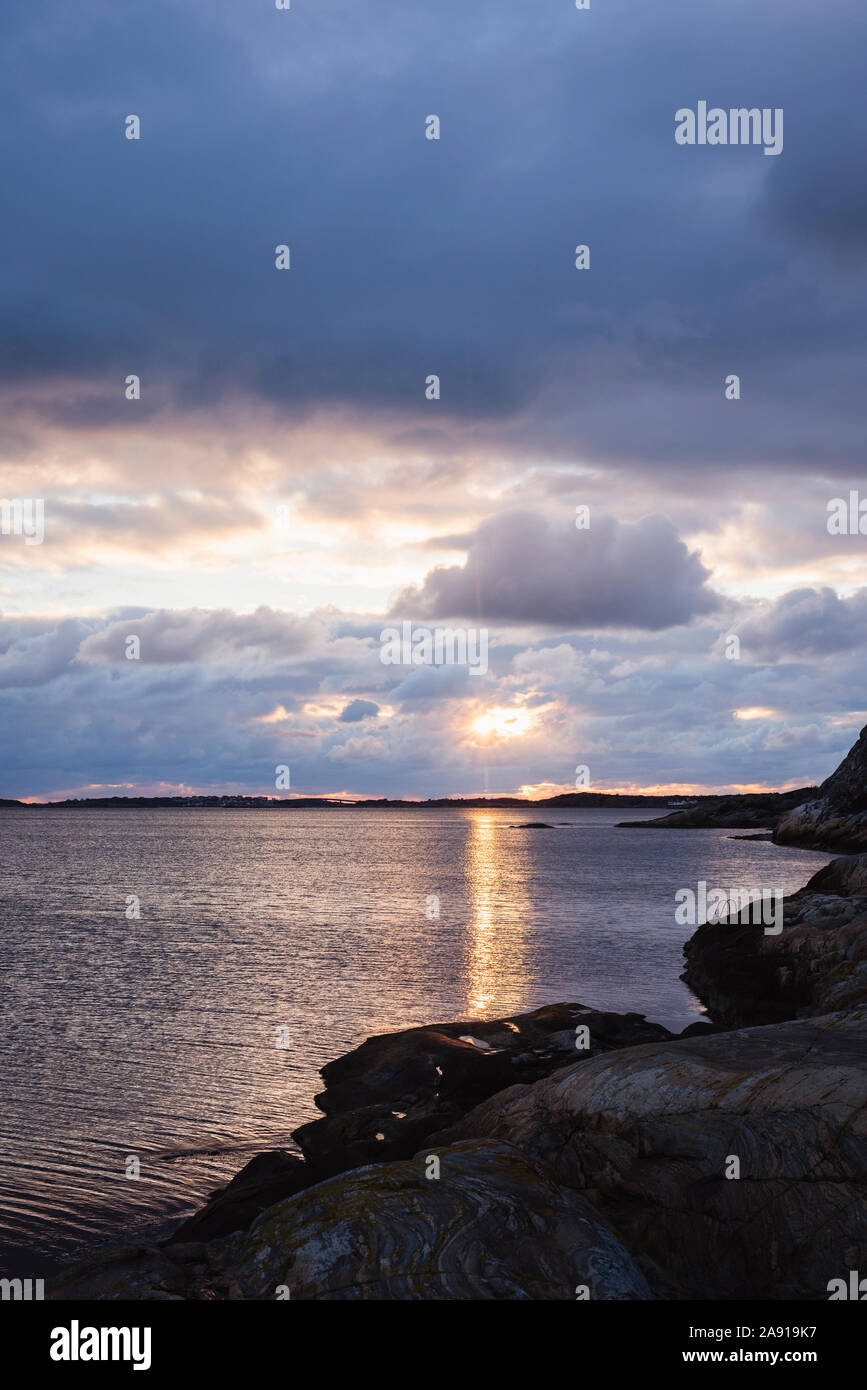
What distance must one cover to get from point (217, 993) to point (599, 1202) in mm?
25377

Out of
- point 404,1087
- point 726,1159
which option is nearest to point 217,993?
point 404,1087

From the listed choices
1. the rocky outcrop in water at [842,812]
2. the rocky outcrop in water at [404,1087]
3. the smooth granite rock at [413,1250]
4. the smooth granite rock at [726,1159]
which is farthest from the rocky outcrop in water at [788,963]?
the rocky outcrop in water at [842,812]

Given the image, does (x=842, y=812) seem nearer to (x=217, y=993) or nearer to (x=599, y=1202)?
(x=217, y=993)

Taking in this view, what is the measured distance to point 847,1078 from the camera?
→ 36.4ft

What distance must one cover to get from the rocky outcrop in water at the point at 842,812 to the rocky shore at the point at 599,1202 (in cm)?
10244

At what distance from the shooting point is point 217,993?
34.5 m

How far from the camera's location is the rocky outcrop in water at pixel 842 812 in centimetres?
11236

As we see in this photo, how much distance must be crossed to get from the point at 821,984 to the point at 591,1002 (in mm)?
11297

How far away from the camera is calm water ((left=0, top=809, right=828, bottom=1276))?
1762 cm

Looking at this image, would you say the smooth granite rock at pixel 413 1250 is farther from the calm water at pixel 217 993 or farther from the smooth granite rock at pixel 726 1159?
the calm water at pixel 217 993

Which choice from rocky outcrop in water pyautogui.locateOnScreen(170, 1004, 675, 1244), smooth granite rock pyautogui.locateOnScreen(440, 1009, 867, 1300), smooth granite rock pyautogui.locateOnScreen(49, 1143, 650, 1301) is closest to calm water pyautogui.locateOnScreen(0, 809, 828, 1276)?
rocky outcrop in water pyautogui.locateOnScreen(170, 1004, 675, 1244)
